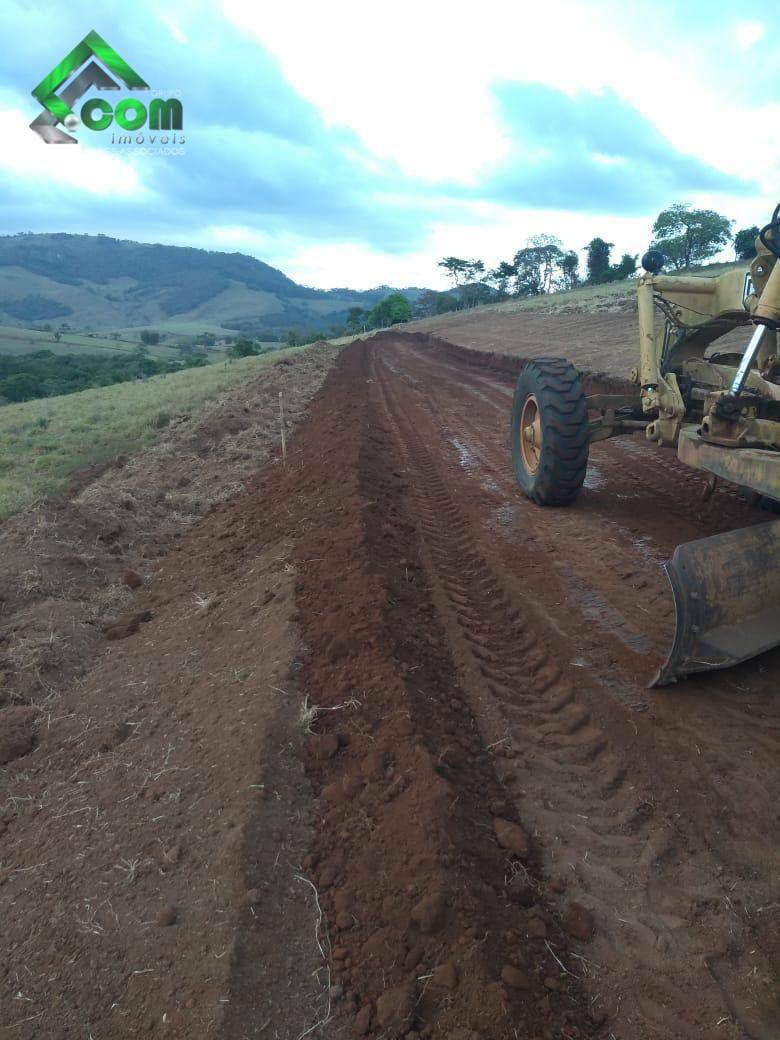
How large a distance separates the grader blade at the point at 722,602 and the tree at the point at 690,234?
180ft

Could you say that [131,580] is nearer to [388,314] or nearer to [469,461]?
[469,461]

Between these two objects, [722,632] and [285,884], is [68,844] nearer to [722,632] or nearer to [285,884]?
[285,884]

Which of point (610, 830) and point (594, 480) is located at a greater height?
point (594, 480)

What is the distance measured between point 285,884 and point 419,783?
664 mm

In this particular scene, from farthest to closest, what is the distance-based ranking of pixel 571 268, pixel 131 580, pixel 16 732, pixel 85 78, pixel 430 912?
pixel 571 268
pixel 85 78
pixel 131 580
pixel 16 732
pixel 430 912

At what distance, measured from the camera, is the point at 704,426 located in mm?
4094

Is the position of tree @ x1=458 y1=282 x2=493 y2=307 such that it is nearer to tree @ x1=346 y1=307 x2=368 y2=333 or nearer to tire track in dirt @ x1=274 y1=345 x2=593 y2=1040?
tree @ x1=346 y1=307 x2=368 y2=333

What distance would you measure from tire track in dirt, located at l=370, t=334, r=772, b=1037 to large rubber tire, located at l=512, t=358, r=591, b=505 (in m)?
1.78

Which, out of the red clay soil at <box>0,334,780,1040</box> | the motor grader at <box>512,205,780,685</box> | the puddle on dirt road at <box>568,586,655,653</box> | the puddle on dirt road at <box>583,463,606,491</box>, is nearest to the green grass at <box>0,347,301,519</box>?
the red clay soil at <box>0,334,780,1040</box>

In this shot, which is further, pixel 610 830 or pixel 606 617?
pixel 606 617

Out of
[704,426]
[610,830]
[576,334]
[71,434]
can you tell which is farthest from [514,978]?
[576,334]

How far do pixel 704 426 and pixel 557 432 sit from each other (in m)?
1.80

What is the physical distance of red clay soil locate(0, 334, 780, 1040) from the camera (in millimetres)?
2006

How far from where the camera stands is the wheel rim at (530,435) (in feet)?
21.4
